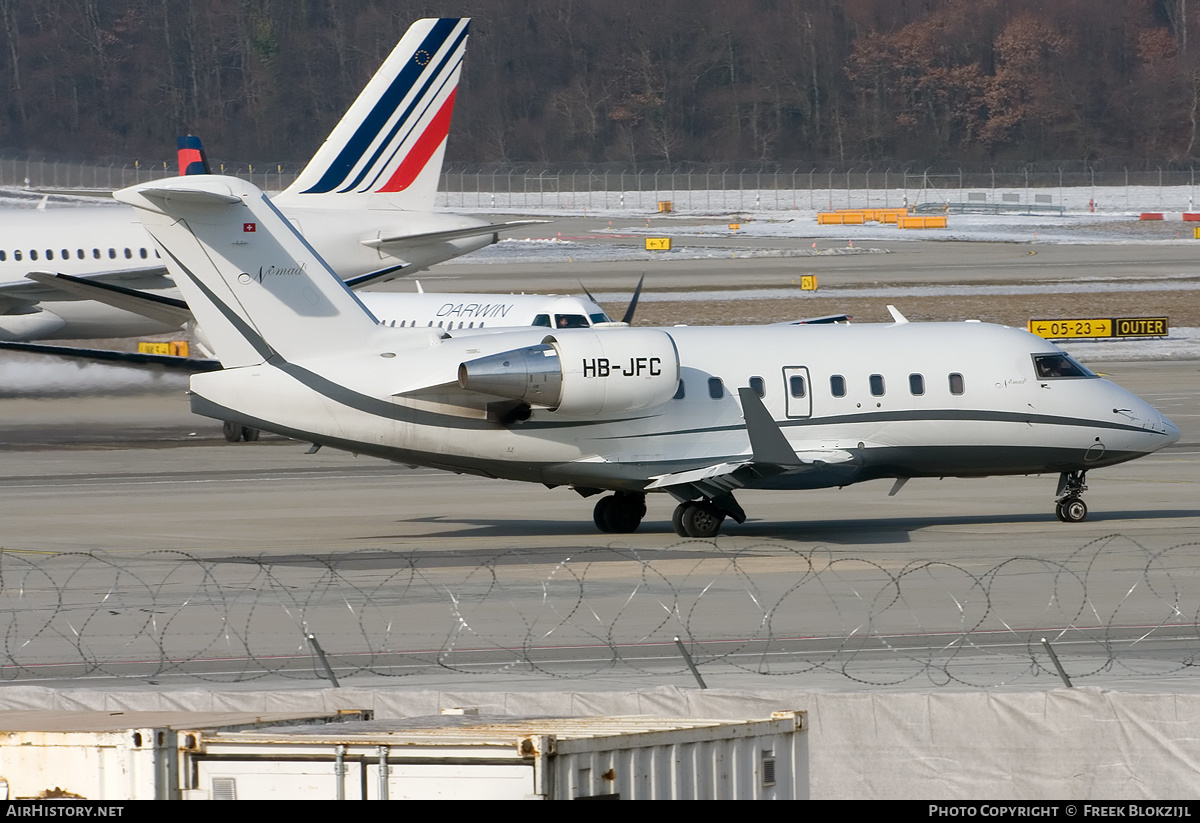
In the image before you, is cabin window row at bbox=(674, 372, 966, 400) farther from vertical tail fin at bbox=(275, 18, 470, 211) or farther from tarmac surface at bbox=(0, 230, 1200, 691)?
vertical tail fin at bbox=(275, 18, 470, 211)

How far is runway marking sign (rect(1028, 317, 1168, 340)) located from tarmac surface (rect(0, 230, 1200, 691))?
69.0ft

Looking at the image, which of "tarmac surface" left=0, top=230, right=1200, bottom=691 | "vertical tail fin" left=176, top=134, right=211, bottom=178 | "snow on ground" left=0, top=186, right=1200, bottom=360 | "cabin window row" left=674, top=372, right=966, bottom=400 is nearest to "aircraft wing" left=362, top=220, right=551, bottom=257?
"vertical tail fin" left=176, top=134, right=211, bottom=178

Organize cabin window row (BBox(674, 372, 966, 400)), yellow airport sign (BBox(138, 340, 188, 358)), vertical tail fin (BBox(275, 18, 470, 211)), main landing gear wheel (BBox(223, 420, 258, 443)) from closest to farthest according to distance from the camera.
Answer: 1. cabin window row (BBox(674, 372, 966, 400))
2. main landing gear wheel (BBox(223, 420, 258, 443))
3. vertical tail fin (BBox(275, 18, 470, 211))
4. yellow airport sign (BBox(138, 340, 188, 358))

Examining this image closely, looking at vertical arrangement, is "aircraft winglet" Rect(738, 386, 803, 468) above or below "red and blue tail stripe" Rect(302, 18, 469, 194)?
below

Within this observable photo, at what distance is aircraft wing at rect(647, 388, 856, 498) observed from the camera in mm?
25344

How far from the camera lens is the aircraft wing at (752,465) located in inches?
998

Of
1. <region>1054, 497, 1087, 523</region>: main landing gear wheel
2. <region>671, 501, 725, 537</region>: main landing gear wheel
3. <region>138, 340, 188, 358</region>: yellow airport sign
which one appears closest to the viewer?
<region>671, 501, 725, 537</region>: main landing gear wheel

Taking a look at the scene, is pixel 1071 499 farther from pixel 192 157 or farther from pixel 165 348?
pixel 165 348

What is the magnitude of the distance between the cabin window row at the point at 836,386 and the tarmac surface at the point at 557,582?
2175mm

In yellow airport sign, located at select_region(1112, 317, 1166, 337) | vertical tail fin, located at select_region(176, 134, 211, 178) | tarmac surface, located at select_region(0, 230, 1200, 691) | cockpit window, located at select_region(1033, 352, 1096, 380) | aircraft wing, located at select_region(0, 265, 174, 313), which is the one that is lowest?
tarmac surface, located at select_region(0, 230, 1200, 691)

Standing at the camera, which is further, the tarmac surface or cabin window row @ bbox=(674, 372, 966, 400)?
cabin window row @ bbox=(674, 372, 966, 400)

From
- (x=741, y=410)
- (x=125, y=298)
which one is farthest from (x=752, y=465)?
(x=125, y=298)

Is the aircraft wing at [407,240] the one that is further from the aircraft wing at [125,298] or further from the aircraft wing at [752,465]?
the aircraft wing at [752,465]
